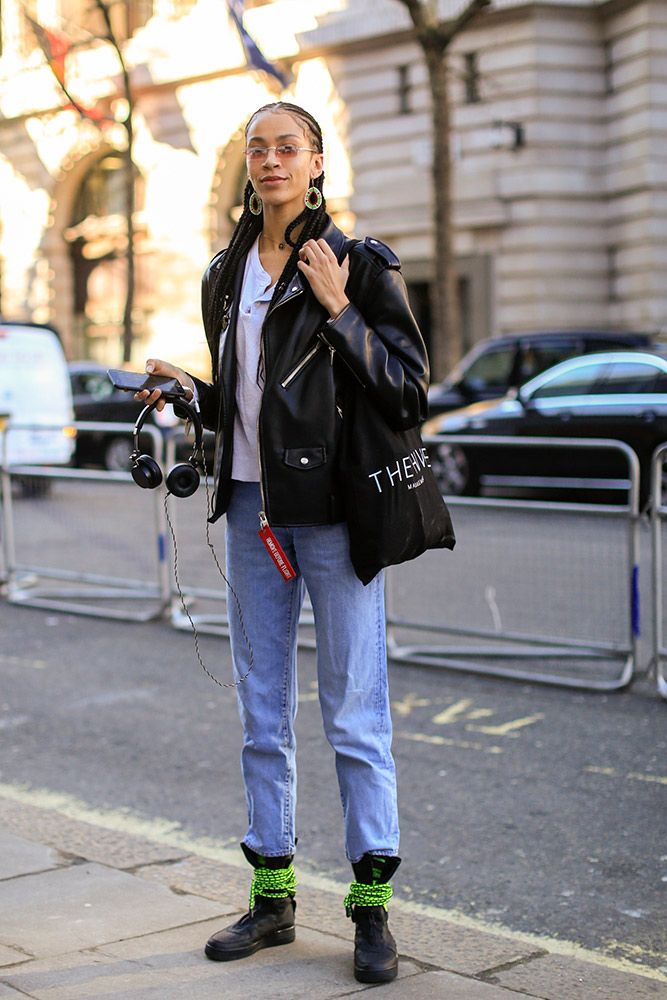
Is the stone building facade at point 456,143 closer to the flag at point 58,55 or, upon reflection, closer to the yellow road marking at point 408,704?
the flag at point 58,55

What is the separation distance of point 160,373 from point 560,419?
11.2m

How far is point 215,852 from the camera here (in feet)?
14.6

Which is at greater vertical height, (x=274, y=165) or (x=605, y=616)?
(x=274, y=165)

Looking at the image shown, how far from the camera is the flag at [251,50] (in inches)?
1101

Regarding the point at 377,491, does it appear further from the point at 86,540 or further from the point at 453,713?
the point at 86,540

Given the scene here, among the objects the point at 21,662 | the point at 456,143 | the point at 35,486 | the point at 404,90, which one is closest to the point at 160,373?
the point at 21,662

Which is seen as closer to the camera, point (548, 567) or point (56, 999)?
point (56, 999)

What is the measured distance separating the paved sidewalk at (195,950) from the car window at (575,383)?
10431mm

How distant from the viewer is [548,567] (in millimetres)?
6969

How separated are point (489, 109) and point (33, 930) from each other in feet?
79.4

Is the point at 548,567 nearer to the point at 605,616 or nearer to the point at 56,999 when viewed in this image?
the point at 605,616

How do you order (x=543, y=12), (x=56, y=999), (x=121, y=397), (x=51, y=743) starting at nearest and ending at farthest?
(x=56, y=999) → (x=51, y=743) → (x=121, y=397) → (x=543, y=12)

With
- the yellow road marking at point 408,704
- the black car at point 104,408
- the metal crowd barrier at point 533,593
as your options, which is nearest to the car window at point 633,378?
the black car at point 104,408

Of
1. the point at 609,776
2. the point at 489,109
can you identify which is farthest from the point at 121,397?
the point at 609,776
